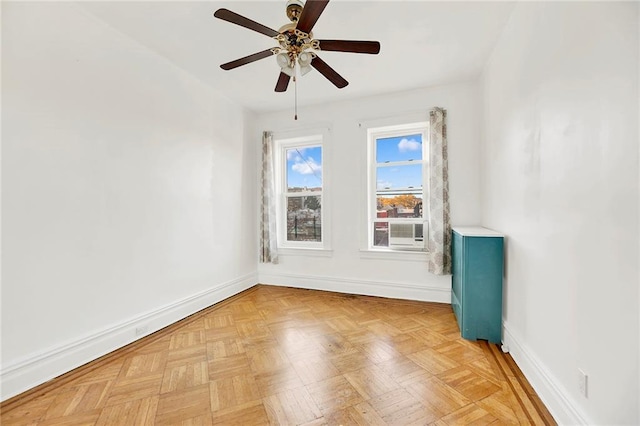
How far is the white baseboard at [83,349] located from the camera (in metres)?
1.84

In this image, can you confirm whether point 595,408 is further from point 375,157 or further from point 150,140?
point 150,140

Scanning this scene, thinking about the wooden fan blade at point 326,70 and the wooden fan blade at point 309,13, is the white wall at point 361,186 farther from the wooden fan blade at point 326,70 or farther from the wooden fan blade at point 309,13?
the wooden fan blade at point 309,13

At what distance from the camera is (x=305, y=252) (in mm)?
4266

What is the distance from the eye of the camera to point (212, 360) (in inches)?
90.1

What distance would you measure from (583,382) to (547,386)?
0.40 metres

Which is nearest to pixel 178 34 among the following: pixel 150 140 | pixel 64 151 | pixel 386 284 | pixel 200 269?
pixel 150 140

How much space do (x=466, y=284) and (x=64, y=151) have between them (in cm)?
351

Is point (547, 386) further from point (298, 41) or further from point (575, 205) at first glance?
point (298, 41)

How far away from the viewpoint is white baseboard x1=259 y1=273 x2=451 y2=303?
3.59m

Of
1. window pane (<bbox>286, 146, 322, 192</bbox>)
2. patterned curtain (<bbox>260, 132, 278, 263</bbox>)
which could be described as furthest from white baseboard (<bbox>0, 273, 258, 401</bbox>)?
window pane (<bbox>286, 146, 322, 192</bbox>)

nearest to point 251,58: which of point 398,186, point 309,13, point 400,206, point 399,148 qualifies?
point 309,13

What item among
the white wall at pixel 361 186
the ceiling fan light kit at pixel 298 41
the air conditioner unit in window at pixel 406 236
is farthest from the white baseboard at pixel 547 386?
the ceiling fan light kit at pixel 298 41

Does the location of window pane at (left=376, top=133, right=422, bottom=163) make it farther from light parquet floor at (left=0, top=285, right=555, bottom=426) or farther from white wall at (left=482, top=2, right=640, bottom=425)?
light parquet floor at (left=0, top=285, right=555, bottom=426)

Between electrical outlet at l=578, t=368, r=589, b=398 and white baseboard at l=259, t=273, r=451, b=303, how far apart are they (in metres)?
2.17
